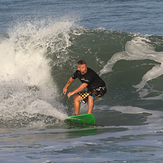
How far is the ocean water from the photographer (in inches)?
152

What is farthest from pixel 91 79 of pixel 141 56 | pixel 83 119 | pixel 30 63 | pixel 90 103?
pixel 30 63

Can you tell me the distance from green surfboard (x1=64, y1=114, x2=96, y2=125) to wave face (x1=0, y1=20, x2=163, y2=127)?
16.1 inches

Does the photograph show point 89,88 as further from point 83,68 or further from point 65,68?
point 65,68

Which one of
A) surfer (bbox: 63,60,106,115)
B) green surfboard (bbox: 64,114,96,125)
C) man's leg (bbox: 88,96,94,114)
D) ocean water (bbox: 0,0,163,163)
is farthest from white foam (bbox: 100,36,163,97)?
green surfboard (bbox: 64,114,96,125)

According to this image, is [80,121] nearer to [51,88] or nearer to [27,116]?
[27,116]

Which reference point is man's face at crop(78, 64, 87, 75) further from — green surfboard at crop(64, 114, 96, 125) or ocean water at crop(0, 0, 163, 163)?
ocean water at crop(0, 0, 163, 163)

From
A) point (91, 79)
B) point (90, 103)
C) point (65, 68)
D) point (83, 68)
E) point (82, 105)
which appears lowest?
point (82, 105)

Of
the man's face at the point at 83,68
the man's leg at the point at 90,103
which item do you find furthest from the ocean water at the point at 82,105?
the man's face at the point at 83,68

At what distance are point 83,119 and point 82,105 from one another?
1.78m

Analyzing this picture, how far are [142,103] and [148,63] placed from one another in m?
3.10

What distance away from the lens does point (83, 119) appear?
20.7 ft

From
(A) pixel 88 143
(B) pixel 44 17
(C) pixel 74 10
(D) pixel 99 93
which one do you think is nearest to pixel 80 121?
(D) pixel 99 93

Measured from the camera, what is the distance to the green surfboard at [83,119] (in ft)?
20.4

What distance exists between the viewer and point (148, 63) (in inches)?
414
